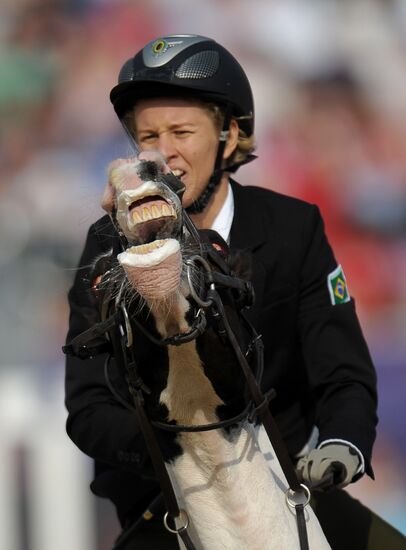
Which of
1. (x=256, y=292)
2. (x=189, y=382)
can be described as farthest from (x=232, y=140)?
(x=189, y=382)

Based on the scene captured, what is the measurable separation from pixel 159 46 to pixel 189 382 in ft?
3.91

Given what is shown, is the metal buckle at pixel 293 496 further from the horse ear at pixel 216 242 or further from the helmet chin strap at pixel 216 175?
the helmet chin strap at pixel 216 175

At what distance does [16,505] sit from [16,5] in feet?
9.18

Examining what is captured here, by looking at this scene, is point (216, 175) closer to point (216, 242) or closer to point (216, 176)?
point (216, 176)

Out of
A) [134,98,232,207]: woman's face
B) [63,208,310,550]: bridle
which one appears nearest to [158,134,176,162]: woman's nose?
[134,98,232,207]: woman's face

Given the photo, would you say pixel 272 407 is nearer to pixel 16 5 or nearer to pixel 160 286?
pixel 160 286

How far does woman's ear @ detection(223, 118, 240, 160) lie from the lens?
2.70 meters

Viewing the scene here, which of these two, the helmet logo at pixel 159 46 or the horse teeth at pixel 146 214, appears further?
the helmet logo at pixel 159 46

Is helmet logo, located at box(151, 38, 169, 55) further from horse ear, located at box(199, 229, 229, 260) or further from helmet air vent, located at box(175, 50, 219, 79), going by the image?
horse ear, located at box(199, 229, 229, 260)

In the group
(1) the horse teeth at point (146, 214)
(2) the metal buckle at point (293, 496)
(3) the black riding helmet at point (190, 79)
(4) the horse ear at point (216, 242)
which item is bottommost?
(2) the metal buckle at point (293, 496)

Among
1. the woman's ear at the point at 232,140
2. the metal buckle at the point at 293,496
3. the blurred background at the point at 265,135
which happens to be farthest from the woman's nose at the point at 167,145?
the blurred background at the point at 265,135

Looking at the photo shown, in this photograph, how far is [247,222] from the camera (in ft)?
8.60

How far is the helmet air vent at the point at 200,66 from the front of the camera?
2496mm

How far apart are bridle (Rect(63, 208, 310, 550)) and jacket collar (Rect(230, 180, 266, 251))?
0.64 m
